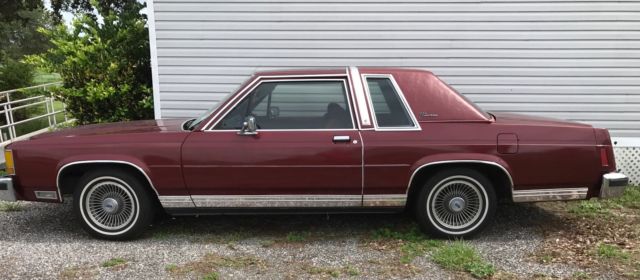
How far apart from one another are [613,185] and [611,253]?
559mm

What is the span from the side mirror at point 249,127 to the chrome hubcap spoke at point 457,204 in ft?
5.25

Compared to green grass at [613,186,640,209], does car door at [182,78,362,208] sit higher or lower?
higher

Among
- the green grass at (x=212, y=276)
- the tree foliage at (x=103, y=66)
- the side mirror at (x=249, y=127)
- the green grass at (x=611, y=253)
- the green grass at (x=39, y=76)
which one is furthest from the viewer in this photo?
the green grass at (x=39, y=76)

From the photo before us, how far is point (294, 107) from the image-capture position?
4660 millimetres

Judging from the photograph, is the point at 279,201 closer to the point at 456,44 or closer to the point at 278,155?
the point at 278,155

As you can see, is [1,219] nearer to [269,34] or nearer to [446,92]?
[269,34]

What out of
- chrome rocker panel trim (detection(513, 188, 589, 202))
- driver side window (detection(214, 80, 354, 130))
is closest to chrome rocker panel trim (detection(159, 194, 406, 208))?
driver side window (detection(214, 80, 354, 130))

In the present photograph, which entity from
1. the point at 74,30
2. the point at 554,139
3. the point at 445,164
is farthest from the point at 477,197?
the point at 74,30

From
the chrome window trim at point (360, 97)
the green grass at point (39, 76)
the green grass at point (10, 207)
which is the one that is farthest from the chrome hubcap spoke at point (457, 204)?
the green grass at point (39, 76)

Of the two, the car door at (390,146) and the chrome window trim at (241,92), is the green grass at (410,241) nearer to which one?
the car door at (390,146)

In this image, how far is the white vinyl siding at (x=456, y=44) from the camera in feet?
22.2

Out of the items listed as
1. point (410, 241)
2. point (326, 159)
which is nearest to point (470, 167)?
point (410, 241)

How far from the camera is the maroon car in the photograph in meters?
4.47

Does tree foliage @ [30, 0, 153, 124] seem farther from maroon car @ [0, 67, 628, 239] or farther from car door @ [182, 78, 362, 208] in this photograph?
car door @ [182, 78, 362, 208]
